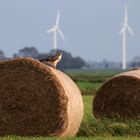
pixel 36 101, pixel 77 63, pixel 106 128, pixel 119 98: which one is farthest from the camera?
pixel 77 63

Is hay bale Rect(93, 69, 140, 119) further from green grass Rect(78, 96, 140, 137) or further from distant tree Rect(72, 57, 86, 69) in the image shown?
distant tree Rect(72, 57, 86, 69)

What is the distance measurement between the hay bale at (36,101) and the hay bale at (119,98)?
3.27 m


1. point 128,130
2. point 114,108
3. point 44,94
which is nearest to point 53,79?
point 44,94

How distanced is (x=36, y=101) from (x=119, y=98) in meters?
4.35

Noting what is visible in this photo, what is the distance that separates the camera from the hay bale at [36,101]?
1352 cm

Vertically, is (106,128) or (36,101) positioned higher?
(36,101)

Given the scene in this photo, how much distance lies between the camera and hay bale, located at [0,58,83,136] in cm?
1352

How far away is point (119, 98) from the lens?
17.8 metres

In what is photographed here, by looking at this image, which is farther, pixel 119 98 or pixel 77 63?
pixel 77 63

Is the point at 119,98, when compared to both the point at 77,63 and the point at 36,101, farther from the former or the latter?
the point at 77,63

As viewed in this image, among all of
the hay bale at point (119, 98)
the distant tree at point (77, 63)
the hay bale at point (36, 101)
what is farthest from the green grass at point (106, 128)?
the distant tree at point (77, 63)

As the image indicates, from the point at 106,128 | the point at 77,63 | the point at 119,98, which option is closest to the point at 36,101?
the point at 106,128

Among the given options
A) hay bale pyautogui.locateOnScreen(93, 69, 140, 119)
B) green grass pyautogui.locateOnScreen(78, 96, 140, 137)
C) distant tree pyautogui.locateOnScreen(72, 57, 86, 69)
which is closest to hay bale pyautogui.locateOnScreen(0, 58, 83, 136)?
green grass pyautogui.locateOnScreen(78, 96, 140, 137)

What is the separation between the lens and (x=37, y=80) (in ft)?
45.8
